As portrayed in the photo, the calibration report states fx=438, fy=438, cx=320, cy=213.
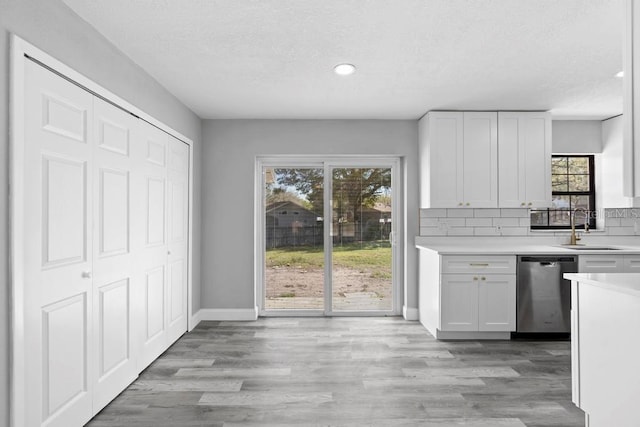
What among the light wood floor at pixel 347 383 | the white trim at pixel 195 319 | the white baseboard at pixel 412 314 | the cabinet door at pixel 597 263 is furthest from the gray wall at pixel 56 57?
the cabinet door at pixel 597 263

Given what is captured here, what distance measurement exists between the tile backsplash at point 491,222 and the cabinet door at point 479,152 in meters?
0.40

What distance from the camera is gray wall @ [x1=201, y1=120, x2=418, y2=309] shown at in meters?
5.14

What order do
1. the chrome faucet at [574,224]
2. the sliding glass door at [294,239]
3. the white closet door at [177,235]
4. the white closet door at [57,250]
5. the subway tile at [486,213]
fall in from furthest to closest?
the sliding glass door at [294,239] → the subway tile at [486,213] → the chrome faucet at [574,224] → the white closet door at [177,235] → the white closet door at [57,250]

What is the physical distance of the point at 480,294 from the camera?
14.1 ft

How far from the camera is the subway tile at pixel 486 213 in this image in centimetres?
505

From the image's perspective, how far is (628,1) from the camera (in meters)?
2.00

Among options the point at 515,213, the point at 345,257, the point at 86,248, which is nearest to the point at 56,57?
the point at 86,248

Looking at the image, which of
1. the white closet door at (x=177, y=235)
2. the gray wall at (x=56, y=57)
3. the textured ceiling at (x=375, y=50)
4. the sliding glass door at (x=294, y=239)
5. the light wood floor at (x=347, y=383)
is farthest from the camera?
the sliding glass door at (x=294, y=239)

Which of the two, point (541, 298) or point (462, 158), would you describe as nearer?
point (541, 298)

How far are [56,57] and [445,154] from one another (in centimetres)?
363

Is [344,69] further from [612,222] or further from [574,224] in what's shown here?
[612,222]

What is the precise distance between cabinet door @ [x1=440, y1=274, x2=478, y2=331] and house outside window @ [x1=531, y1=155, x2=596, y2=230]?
1500 mm

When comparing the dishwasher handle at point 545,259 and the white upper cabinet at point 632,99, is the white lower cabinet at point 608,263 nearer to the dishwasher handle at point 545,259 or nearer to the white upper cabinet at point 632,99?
the dishwasher handle at point 545,259

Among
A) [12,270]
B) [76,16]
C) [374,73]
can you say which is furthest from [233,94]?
[12,270]
